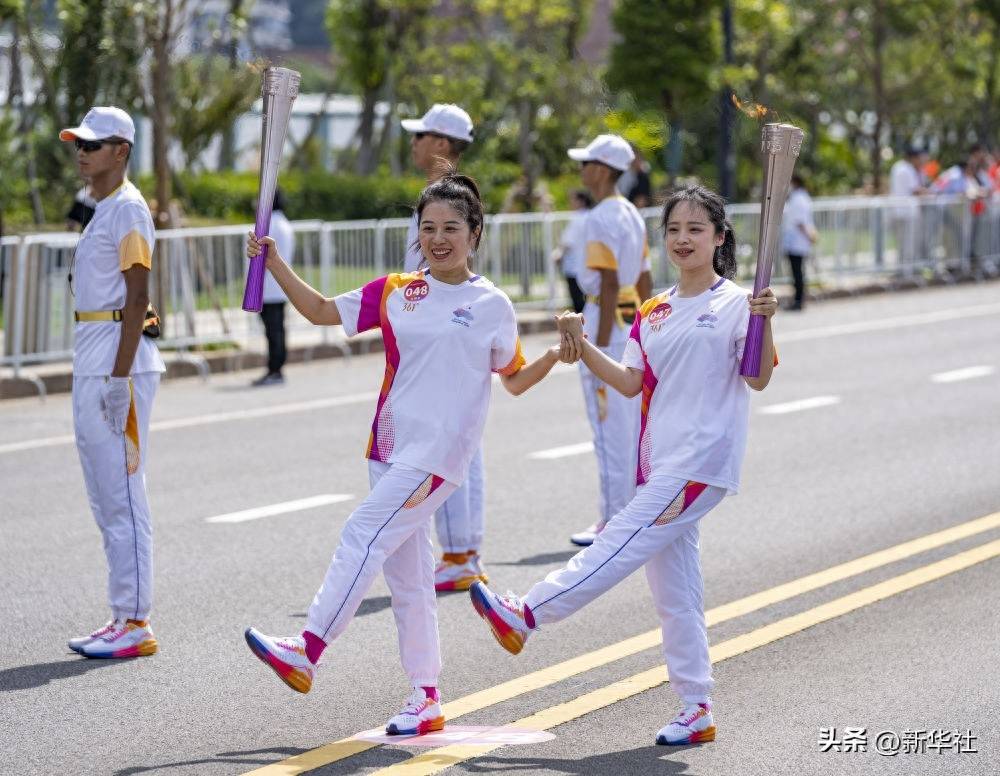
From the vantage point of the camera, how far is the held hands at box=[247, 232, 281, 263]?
584 cm

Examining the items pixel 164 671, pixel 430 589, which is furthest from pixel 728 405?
pixel 164 671

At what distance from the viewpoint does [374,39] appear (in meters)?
29.6

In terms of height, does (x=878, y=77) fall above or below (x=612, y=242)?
above

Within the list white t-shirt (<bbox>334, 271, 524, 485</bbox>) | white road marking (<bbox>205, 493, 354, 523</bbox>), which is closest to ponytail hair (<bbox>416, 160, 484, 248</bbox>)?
white t-shirt (<bbox>334, 271, 524, 485</bbox>)

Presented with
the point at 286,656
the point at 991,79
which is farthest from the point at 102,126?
the point at 991,79

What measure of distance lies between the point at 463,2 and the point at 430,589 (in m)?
23.3

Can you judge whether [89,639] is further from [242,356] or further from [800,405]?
[242,356]

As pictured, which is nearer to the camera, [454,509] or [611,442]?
[454,509]

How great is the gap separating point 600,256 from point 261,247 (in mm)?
3407

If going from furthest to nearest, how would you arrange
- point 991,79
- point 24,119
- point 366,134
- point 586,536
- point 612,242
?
point 991,79, point 366,134, point 24,119, point 586,536, point 612,242

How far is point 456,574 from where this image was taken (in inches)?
320

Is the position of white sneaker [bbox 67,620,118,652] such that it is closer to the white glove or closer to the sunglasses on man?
the white glove

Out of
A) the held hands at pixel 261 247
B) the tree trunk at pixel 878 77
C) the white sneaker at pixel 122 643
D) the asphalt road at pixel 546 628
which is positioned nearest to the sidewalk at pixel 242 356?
the asphalt road at pixel 546 628

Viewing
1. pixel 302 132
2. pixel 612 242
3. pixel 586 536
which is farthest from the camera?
pixel 302 132
